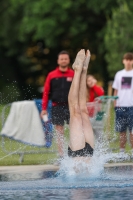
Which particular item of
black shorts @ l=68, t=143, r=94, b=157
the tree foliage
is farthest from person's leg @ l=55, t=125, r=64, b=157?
the tree foliage

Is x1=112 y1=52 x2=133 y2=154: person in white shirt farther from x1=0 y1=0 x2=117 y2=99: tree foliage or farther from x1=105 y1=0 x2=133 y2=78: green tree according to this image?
x1=0 y1=0 x2=117 y2=99: tree foliage

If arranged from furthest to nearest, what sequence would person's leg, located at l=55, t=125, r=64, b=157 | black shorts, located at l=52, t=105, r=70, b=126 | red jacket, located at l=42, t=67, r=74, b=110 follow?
1. red jacket, located at l=42, t=67, r=74, b=110
2. black shorts, located at l=52, t=105, r=70, b=126
3. person's leg, located at l=55, t=125, r=64, b=157

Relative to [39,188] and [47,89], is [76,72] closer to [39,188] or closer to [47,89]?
[39,188]

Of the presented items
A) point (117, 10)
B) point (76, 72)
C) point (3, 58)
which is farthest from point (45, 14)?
point (76, 72)

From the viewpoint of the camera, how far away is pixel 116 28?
40750mm

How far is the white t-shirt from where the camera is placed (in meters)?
15.1

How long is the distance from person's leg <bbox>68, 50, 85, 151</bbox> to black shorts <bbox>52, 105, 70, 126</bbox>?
258 centimetres

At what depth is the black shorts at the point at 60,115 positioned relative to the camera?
14.5 metres

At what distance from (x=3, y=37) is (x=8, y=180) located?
1664 inches

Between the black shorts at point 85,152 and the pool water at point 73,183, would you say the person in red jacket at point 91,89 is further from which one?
the black shorts at point 85,152

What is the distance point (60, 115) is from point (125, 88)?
132 centimetres

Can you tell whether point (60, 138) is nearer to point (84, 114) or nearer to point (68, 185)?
point (84, 114)

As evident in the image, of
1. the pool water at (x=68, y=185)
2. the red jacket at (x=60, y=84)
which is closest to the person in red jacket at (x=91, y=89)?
the red jacket at (x=60, y=84)

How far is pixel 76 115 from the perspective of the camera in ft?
38.1
